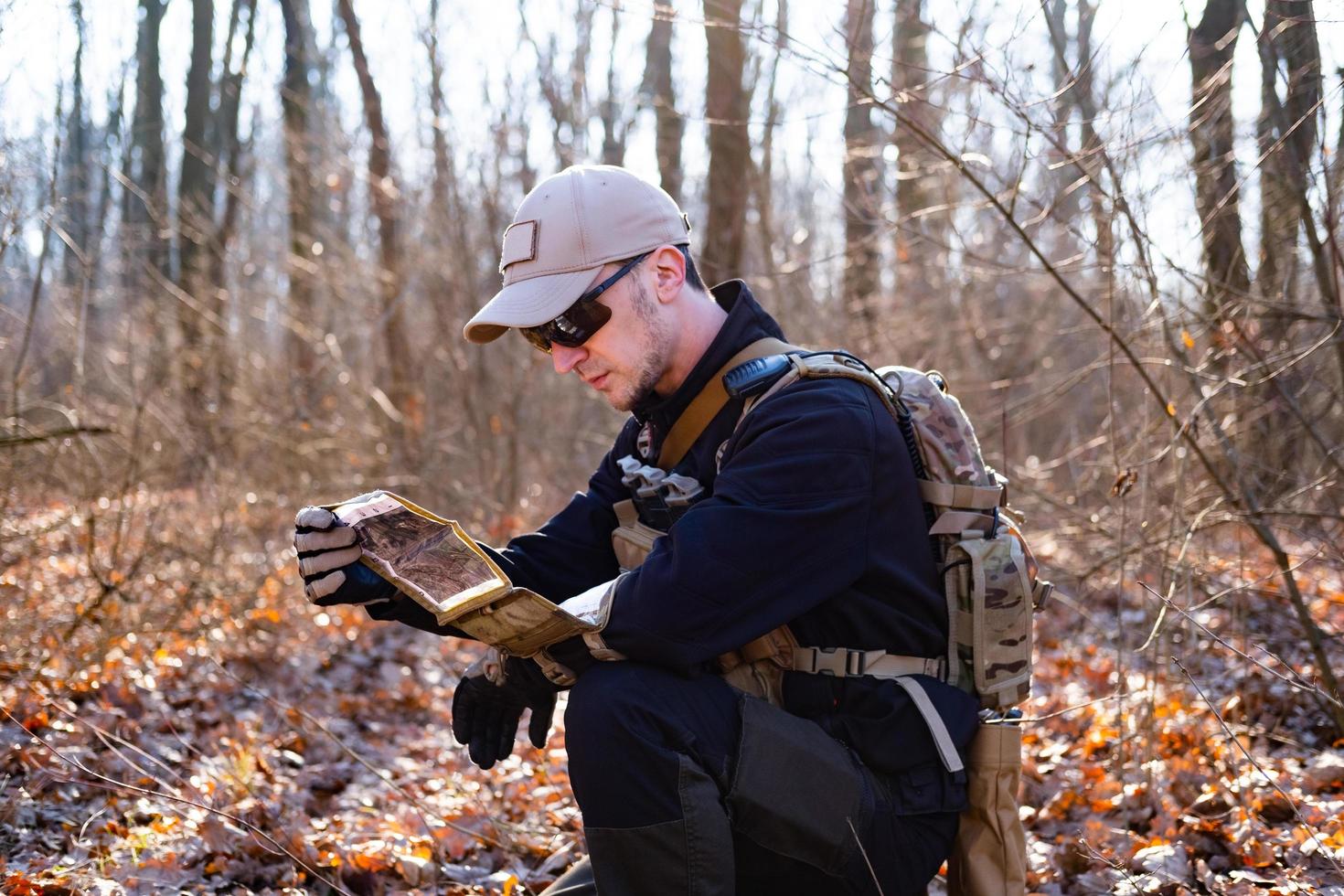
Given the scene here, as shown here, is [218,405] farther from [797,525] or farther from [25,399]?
[797,525]

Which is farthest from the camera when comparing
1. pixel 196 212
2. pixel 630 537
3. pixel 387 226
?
pixel 196 212

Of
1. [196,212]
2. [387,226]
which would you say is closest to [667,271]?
[387,226]

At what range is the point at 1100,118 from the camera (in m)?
3.83

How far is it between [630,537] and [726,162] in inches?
259

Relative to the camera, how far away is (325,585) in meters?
2.59

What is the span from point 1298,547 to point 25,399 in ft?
19.7

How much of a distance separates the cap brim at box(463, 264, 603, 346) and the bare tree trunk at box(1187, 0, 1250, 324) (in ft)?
8.02

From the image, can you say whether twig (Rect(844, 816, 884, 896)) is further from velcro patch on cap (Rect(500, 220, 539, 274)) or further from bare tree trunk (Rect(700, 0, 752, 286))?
bare tree trunk (Rect(700, 0, 752, 286))

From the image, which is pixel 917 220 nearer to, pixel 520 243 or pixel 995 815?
pixel 520 243

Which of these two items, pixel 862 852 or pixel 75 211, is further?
pixel 75 211

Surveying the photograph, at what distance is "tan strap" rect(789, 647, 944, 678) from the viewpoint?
2699mm

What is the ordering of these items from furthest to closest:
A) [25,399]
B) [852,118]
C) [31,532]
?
1. [852,118]
2. [25,399]
3. [31,532]

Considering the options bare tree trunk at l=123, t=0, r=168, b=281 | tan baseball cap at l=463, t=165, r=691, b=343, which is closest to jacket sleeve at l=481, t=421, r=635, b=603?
tan baseball cap at l=463, t=165, r=691, b=343

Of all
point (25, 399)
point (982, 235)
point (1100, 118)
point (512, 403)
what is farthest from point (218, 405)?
point (1100, 118)
